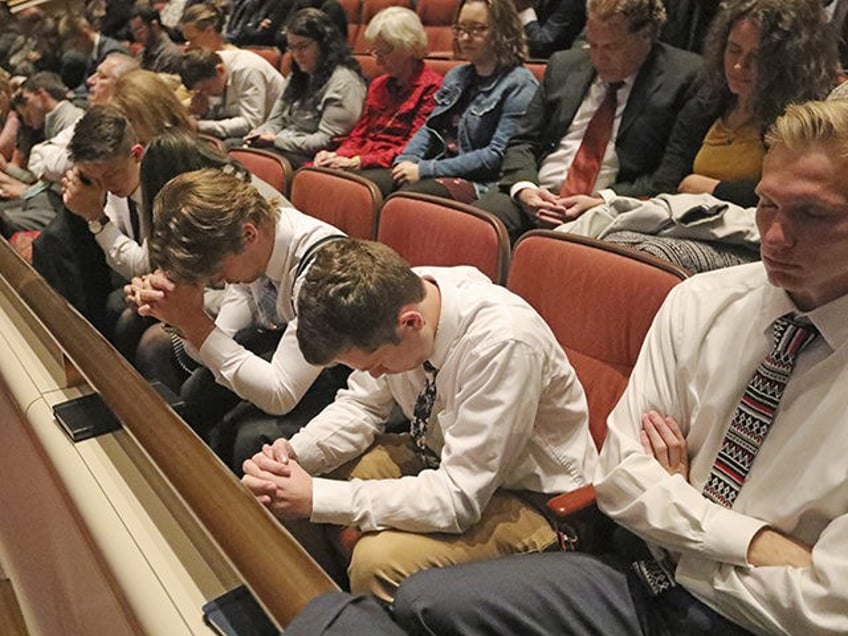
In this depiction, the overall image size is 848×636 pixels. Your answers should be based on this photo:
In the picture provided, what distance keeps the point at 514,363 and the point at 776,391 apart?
338 mm

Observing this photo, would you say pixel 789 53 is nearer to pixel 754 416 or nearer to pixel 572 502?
pixel 754 416

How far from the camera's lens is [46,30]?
5230 millimetres

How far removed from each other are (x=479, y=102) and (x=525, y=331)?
5.21ft

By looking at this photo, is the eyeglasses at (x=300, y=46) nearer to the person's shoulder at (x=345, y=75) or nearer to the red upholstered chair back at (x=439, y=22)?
the person's shoulder at (x=345, y=75)

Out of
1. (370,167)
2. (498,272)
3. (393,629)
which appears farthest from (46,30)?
(393,629)

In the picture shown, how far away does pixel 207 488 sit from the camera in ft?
2.65

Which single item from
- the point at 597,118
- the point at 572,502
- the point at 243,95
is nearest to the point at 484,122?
the point at 597,118

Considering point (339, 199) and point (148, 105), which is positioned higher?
point (148, 105)

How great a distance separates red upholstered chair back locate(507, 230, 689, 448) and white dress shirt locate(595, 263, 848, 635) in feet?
0.59

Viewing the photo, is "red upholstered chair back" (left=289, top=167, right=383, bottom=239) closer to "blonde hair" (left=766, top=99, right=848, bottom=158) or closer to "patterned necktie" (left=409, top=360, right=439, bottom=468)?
"patterned necktie" (left=409, top=360, right=439, bottom=468)

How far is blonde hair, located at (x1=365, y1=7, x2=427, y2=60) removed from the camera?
2869mm

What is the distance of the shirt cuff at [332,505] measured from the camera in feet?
3.89

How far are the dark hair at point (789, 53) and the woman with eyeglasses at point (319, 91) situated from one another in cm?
174

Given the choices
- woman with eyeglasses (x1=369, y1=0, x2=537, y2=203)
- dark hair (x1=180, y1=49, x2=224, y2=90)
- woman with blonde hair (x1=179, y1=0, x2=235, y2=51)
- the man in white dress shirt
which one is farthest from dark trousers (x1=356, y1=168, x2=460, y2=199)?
woman with blonde hair (x1=179, y1=0, x2=235, y2=51)
